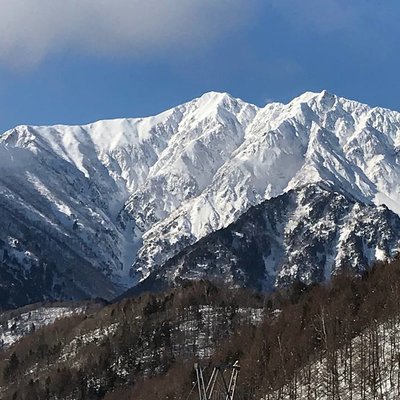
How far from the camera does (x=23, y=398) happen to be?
167 metres

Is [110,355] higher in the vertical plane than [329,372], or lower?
higher

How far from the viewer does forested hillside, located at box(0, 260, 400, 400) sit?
9312 cm

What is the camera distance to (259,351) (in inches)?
4707

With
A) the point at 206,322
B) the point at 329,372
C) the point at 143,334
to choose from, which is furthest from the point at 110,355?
the point at 329,372

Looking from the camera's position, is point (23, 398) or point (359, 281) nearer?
point (359, 281)

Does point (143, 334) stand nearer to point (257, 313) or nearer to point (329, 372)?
point (257, 313)

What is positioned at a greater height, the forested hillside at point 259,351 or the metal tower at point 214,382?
the forested hillside at point 259,351

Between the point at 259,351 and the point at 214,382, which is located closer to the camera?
the point at 214,382

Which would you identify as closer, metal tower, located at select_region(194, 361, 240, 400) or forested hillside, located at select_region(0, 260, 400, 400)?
metal tower, located at select_region(194, 361, 240, 400)

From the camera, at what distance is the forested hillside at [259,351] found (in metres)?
93.1

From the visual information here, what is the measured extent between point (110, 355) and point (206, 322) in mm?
24628

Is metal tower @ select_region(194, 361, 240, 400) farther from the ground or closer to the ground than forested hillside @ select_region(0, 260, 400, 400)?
closer to the ground

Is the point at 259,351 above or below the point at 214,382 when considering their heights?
above

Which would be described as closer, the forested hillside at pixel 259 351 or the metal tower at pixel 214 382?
the metal tower at pixel 214 382
